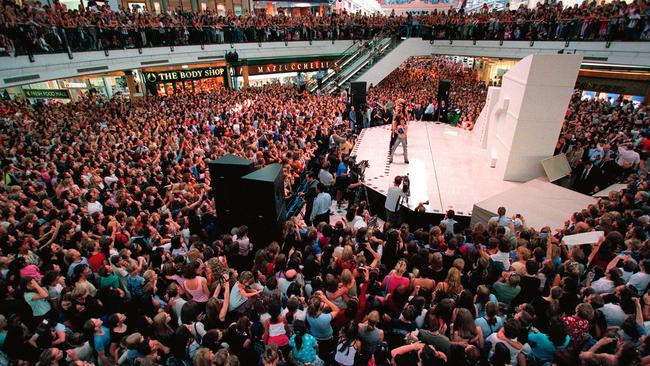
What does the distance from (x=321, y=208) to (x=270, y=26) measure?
15108mm

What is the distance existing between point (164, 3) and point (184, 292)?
24.4 m

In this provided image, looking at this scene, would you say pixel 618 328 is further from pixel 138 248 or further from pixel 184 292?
pixel 138 248

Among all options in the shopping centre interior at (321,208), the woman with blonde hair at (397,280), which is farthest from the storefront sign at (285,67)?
the woman with blonde hair at (397,280)

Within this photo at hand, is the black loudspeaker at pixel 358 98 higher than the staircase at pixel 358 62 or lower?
lower

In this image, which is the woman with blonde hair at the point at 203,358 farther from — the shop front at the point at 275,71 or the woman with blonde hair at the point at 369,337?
the shop front at the point at 275,71

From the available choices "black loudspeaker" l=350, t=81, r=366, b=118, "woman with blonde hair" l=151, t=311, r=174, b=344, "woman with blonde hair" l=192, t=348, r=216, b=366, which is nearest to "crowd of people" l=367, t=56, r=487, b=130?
"black loudspeaker" l=350, t=81, r=366, b=118

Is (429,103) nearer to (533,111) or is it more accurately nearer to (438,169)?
(438,169)

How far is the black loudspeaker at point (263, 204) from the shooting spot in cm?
482

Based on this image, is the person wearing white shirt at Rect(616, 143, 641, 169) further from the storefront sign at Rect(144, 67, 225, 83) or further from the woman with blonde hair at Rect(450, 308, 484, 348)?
the storefront sign at Rect(144, 67, 225, 83)

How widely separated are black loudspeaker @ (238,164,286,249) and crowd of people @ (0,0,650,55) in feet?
30.9

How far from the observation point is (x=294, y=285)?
3.60m

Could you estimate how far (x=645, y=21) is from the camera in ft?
33.7

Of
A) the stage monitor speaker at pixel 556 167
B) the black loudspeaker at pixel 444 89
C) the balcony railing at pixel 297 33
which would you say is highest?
the balcony railing at pixel 297 33

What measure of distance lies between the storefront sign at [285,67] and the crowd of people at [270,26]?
211 centimetres
